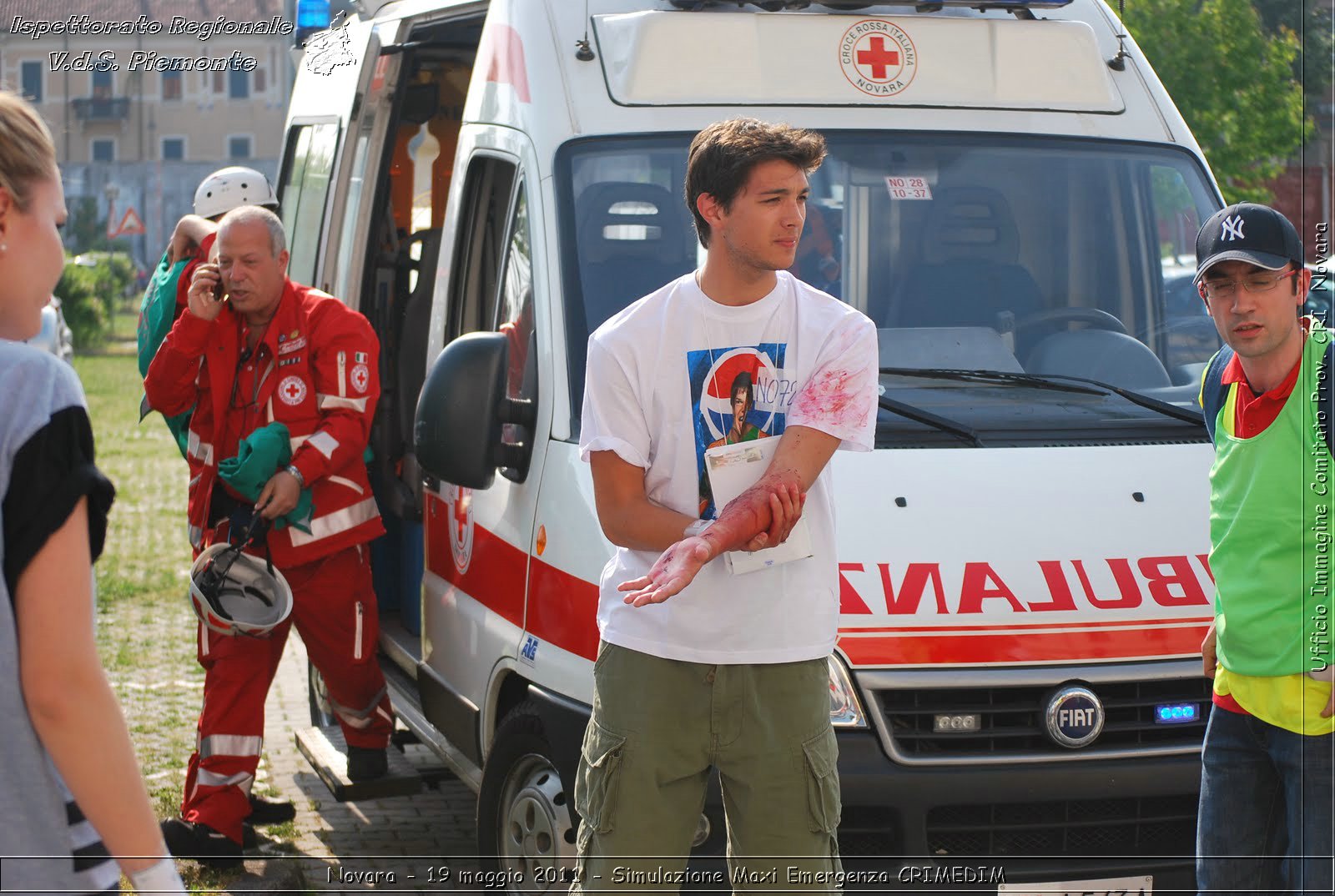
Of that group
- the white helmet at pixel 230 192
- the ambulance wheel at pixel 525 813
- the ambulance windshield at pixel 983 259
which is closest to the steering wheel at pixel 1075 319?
the ambulance windshield at pixel 983 259

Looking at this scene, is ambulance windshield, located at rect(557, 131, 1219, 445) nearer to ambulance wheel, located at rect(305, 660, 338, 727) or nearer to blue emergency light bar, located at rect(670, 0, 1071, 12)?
blue emergency light bar, located at rect(670, 0, 1071, 12)

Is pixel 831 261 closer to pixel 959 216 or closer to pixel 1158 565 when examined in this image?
pixel 959 216

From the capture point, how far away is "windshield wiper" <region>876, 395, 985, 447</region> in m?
4.21

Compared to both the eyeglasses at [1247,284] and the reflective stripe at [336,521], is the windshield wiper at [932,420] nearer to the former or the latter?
the eyeglasses at [1247,284]

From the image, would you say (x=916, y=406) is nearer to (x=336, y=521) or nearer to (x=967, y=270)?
(x=967, y=270)

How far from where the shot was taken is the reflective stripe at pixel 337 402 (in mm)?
5512

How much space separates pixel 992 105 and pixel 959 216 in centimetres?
38

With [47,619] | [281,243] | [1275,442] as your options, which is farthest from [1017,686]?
[281,243]

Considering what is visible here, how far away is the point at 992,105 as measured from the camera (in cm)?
492

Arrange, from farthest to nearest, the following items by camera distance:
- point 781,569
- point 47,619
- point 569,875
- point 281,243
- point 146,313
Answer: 1. point 146,313
2. point 281,243
3. point 569,875
4. point 781,569
5. point 47,619

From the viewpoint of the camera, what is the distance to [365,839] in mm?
5977

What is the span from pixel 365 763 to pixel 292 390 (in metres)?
1.33

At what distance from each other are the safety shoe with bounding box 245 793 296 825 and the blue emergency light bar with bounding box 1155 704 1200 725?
132 inches

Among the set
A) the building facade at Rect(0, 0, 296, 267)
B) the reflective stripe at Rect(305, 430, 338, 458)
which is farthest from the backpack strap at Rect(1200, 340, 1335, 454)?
the reflective stripe at Rect(305, 430, 338, 458)
